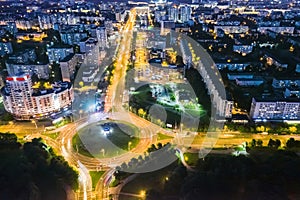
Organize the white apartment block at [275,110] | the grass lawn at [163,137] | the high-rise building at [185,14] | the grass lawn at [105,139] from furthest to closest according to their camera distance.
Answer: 1. the high-rise building at [185,14]
2. the white apartment block at [275,110]
3. the grass lawn at [163,137]
4. the grass lawn at [105,139]

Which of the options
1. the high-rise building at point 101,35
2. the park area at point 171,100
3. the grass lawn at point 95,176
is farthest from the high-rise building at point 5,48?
the grass lawn at point 95,176

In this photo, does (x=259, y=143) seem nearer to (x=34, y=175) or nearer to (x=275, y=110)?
(x=275, y=110)

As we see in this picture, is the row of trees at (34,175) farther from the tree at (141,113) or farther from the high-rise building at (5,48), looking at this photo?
the high-rise building at (5,48)

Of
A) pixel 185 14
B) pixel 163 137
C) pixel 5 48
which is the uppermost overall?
pixel 185 14

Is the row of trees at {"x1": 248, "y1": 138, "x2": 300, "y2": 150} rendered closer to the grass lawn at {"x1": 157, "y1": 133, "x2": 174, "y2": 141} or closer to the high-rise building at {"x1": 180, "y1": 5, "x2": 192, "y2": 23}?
the grass lawn at {"x1": 157, "y1": 133, "x2": 174, "y2": 141}

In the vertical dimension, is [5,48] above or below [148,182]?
above

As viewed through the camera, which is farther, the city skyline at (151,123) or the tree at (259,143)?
the tree at (259,143)

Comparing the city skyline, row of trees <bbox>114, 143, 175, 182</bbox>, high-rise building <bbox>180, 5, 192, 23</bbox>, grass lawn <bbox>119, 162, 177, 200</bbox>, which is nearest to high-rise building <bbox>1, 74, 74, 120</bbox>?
the city skyline

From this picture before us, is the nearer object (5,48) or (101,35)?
(5,48)

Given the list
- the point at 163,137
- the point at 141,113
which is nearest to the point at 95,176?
the point at 163,137

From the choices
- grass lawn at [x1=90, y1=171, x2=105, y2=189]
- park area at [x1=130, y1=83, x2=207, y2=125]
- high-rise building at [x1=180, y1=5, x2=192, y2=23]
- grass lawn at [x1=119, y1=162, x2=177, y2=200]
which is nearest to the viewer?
grass lawn at [x1=119, y1=162, x2=177, y2=200]
